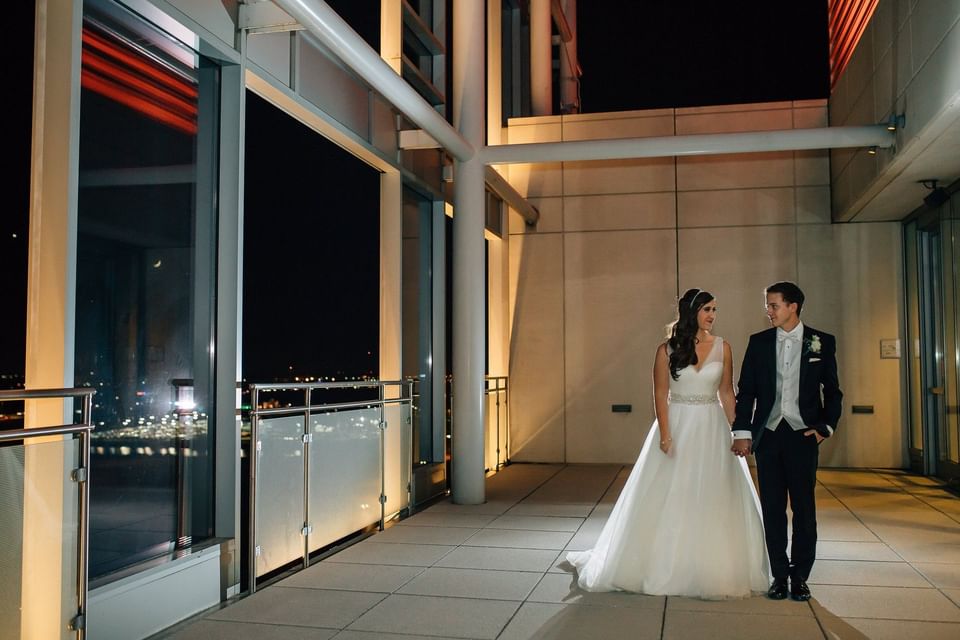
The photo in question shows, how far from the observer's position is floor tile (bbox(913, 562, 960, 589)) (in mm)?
5438

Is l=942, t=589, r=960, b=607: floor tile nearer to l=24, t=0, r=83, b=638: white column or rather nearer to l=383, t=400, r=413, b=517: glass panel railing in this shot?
l=383, t=400, r=413, b=517: glass panel railing

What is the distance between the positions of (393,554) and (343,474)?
0.72 metres

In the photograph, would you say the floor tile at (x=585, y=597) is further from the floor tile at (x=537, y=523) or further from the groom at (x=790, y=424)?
the floor tile at (x=537, y=523)

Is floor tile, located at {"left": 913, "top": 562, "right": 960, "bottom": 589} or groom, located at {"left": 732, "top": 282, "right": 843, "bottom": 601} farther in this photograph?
floor tile, located at {"left": 913, "top": 562, "right": 960, "bottom": 589}

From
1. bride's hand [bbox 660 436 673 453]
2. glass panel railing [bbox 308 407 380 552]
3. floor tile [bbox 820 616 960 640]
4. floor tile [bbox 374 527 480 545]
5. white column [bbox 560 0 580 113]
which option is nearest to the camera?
floor tile [bbox 820 616 960 640]

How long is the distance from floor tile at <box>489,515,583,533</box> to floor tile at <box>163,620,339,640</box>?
319 centimetres

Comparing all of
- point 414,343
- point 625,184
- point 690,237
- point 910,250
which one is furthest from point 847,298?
point 414,343

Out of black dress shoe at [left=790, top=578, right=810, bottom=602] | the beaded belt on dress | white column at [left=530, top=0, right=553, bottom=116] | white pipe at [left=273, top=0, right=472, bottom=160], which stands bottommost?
black dress shoe at [left=790, top=578, right=810, bottom=602]

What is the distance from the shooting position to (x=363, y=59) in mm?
6070

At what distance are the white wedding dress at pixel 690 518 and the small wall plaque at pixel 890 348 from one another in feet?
→ 24.0

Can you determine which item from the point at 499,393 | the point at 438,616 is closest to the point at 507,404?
the point at 499,393

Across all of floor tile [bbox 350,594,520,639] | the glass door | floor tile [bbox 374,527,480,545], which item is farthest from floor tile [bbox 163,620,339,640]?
the glass door

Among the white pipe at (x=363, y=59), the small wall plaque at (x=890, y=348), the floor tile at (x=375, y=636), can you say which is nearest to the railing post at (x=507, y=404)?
the small wall plaque at (x=890, y=348)

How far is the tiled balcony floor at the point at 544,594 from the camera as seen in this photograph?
445cm
